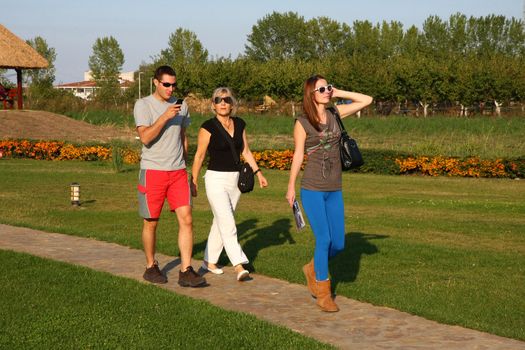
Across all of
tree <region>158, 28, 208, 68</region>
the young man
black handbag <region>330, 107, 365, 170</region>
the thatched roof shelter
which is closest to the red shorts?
the young man

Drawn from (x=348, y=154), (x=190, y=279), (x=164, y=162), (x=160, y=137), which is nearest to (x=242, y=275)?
(x=190, y=279)

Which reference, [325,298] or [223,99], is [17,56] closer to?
[223,99]

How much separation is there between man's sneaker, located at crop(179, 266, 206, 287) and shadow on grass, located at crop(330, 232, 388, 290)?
1226 mm

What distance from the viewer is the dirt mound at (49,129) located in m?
37.8

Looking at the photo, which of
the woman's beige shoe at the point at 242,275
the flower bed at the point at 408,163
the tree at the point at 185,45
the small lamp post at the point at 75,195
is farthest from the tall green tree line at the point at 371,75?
the woman's beige shoe at the point at 242,275

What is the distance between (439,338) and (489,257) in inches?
173

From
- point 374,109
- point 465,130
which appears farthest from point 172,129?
point 374,109

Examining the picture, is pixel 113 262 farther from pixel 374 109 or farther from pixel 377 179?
pixel 374 109

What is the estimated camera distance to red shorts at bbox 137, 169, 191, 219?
7.89 m

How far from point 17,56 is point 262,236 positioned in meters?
32.7

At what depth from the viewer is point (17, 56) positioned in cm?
4181

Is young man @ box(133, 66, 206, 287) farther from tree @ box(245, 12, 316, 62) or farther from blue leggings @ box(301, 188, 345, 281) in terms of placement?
tree @ box(245, 12, 316, 62)

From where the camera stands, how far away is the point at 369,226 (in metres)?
13.3

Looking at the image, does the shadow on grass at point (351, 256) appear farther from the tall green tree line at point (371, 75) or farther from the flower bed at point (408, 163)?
the tall green tree line at point (371, 75)
